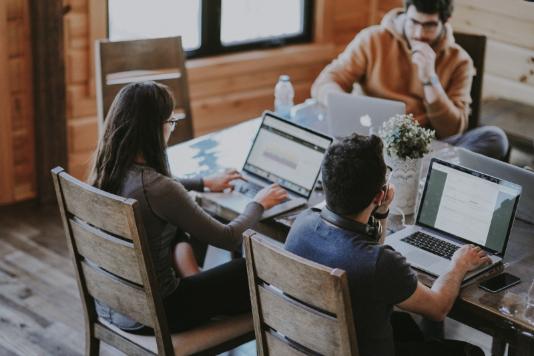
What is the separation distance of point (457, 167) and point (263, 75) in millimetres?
2540

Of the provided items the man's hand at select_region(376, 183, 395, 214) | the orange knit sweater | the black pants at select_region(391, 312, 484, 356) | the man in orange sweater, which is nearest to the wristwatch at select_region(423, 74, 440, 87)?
the man in orange sweater

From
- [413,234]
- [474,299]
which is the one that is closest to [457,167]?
[413,234]

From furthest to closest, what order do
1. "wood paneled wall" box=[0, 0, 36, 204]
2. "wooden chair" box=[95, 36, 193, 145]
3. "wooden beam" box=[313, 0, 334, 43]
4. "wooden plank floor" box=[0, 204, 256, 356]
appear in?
"wooden beam" box=[313, 0, 334, 43] → "wood paneled wall" box=[0, 0, 36, 204] → "wooden chair" box=[95, 36, 193, 145] → "wooden plank floor" box=[0, 204, 256, 356]

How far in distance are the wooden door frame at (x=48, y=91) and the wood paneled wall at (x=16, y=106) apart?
0.06 metres

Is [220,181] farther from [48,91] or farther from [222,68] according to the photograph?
[222,68]

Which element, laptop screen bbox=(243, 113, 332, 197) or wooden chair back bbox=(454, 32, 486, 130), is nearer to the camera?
laptop screen bbox=(243, 113, 332, 197)

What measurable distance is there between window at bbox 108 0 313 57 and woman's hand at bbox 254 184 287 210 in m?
1.79

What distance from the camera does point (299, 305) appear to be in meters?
2.24

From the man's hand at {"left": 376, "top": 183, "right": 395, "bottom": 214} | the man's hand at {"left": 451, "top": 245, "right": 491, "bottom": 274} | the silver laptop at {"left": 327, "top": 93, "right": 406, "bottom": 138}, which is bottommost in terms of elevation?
the man's hand at {"left": 451, "top": 245, "right": 491, "bottom": 274}

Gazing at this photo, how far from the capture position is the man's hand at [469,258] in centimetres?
254

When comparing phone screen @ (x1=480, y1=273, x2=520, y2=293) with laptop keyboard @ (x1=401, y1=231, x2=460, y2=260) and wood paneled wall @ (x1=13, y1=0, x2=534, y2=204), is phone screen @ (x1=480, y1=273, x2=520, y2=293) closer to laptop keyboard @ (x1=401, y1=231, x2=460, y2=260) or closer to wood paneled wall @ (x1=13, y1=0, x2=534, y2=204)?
laptop keyboard @ (x1=401, y1=231, x2=460, y2=260)

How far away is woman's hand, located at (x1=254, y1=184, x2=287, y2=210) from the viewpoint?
2.90 m

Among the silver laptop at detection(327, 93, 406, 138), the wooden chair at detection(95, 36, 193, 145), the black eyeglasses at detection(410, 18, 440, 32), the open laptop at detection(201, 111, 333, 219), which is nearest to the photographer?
the open laptop at detection(201, 111, 333, 219)

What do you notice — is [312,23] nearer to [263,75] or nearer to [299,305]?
[263,75]
